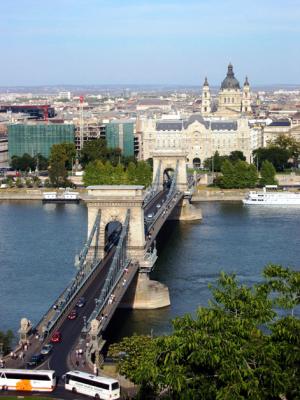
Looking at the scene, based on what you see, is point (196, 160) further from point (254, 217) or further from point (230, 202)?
point (254, 217)

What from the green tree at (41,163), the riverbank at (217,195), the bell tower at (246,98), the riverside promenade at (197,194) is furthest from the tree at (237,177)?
the bell tower at (246,98)

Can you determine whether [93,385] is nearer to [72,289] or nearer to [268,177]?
[72,289]

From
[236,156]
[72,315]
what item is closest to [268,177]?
[236,156]

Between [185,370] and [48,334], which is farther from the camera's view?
[48,334]

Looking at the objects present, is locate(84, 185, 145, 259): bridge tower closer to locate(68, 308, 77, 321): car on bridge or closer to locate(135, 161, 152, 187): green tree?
locate(68, 308, 77, 321): car on bridge

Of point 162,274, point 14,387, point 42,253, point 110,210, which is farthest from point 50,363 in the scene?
point 42,253

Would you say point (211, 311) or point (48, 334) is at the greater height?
point (211, 311)
